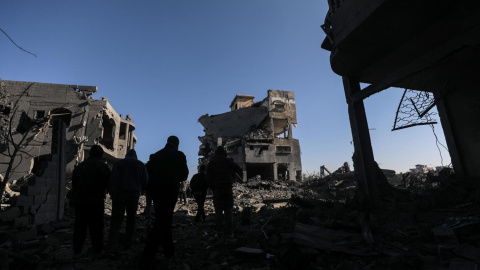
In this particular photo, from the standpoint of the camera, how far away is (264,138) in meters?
27.5

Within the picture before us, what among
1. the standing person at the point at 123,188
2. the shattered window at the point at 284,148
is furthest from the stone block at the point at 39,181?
the shattered window at the point at 284,148

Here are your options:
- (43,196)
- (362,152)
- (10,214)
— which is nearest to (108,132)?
(43,196)

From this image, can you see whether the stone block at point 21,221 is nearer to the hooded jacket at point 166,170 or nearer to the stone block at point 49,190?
the stone block at point 49,190

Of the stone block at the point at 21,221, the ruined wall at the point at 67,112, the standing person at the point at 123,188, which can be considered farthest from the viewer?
the ruined wall at the point at 67,112

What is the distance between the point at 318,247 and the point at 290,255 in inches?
20.1

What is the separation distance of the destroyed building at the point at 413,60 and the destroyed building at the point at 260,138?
19320 mm

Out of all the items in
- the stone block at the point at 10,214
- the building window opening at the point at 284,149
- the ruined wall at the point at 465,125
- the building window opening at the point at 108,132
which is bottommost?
the stone block at the point at 10,214

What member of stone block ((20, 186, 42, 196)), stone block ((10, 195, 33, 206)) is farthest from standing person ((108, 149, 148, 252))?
stone block ((20, 186, 42, 196))

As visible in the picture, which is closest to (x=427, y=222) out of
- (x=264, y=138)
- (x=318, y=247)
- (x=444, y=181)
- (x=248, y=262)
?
(x=444, y=181)

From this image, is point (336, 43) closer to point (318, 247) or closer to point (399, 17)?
point (399, 17)

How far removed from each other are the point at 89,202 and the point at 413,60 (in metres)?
6.99

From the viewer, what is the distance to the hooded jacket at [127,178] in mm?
3855

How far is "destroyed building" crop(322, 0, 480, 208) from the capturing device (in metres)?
4.65

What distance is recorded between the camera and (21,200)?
20.0 ft
